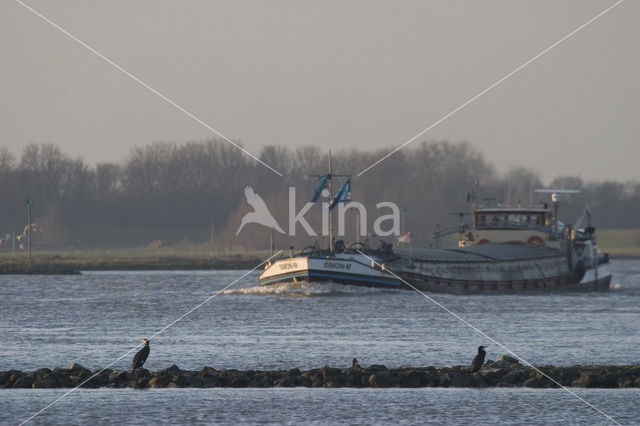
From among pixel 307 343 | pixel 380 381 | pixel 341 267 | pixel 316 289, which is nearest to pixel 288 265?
pixel 316 289

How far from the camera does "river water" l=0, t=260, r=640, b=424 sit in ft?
109

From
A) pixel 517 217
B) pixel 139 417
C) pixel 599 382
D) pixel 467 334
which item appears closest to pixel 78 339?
pixel 467 334

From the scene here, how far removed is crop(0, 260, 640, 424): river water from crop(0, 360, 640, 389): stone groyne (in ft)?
2.32

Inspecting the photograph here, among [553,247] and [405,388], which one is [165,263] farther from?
[405,388]

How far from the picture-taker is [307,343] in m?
51.3

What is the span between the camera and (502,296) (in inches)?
3632

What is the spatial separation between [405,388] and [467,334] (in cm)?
1938

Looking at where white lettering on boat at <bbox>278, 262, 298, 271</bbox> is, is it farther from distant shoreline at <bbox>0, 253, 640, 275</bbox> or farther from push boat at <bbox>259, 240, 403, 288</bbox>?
distant shoreline at <bbox>0, 253, 640, 275</bbox>

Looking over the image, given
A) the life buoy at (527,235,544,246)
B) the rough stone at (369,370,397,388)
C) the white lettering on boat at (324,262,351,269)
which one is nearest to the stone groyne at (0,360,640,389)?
the rough stone at (369,370,397,388)

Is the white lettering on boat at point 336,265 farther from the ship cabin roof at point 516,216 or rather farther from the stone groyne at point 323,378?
the stone groyne at point 323,378

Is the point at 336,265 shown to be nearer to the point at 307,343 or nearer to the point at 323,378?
the point at 307,343

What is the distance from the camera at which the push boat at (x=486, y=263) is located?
285 ft

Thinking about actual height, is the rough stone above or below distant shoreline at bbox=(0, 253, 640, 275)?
below

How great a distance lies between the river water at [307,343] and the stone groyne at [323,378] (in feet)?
2.32
